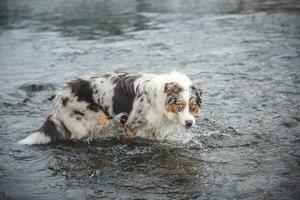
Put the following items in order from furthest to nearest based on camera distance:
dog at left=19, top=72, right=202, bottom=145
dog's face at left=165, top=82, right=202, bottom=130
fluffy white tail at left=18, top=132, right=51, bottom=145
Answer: fluffy white tail at left=18, top=132, right=51, bottom=145 < dog at left=19, top=72, right=202, bottom=145 < dog's face at left=165, top=82, right=202, bottom=130

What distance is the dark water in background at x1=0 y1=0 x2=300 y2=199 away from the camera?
5969 millimetres

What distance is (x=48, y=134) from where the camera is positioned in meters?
7.30

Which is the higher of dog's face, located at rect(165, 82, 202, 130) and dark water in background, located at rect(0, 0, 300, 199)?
dog's face, located at rect(165, 82, 202, 130)

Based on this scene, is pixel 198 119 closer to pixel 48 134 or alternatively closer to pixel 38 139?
pixel 48 134

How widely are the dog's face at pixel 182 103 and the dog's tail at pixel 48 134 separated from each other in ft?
5.77

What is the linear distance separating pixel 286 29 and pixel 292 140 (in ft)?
29.5

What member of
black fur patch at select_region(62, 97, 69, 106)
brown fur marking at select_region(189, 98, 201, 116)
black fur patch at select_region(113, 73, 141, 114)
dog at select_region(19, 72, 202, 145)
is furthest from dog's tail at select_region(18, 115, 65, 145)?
brown fur marking at select_region(189, 98, 201, 116)

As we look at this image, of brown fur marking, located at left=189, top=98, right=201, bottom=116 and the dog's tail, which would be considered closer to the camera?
brown fur marking, located at left=189, top=98, right=201, bottom=116

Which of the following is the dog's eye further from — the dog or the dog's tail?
the dog's tail

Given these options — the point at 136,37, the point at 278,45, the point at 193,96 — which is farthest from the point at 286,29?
the point at 193,96

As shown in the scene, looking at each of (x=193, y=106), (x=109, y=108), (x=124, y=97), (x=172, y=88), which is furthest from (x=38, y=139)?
(x=193, y=106)


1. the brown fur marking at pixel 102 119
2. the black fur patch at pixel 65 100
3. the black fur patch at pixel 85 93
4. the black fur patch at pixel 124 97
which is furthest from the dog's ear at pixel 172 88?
the black fur patch at pixel 65 100

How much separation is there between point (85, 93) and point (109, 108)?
17.7 inches

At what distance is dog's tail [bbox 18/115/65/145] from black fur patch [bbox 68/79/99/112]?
0.54 metres
